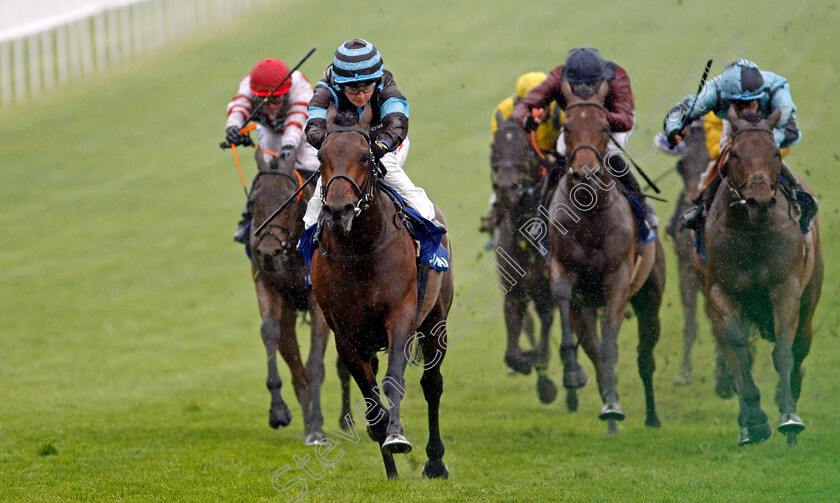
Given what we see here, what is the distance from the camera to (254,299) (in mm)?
19297

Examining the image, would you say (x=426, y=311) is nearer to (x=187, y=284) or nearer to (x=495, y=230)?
(x=495, y=230)

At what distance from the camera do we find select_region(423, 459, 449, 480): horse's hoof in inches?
276

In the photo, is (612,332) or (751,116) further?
(612,332)

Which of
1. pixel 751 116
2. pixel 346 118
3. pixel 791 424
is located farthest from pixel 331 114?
pixel 791 424

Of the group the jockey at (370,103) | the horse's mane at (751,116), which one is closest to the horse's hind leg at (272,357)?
the jockey at (370,103)


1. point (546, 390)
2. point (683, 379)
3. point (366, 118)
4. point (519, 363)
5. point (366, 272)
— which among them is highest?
point (366, 118)

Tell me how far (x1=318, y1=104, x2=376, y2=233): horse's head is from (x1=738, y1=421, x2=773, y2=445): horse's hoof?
3537mm

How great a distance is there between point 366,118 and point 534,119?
3025 mm

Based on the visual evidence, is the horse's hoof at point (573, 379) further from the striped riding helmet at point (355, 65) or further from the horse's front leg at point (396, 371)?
the striped riding helmet at point (355, 65)

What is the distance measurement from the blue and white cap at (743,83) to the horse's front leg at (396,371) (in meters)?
3.17

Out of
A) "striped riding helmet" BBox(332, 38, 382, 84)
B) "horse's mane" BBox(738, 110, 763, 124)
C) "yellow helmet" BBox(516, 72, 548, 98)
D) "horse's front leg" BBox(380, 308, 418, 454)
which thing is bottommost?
"horse's front leg" BBox(380, 308, 418, 454)

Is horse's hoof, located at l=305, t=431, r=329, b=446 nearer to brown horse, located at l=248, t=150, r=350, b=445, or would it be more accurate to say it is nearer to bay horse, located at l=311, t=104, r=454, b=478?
brown horse, located at l=248, t=150, r=350, b=445

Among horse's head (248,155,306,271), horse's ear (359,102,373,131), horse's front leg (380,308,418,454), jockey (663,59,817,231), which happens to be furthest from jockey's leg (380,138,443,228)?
jockey (663,59,817,231)

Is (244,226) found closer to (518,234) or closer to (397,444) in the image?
(518,234)
